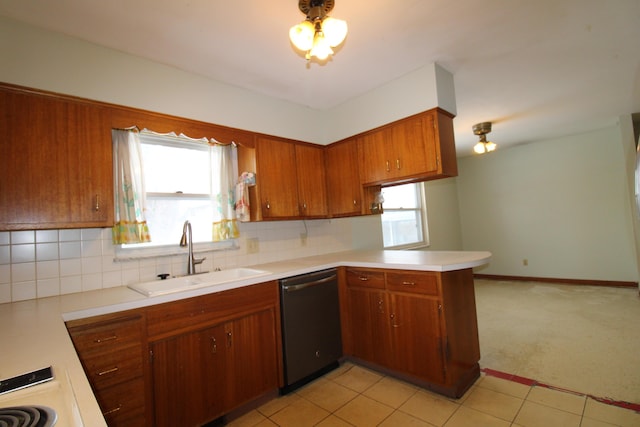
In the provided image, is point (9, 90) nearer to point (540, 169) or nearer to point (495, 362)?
point (495, 362)

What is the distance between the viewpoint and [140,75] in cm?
212

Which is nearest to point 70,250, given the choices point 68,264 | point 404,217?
point 68,264

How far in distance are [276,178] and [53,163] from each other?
5.09ft

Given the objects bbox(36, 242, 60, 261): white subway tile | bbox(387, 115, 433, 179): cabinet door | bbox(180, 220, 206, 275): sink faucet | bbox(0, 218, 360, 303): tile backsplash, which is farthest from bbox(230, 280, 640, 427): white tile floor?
bbox(387, 115, 433, 179): cabinet door

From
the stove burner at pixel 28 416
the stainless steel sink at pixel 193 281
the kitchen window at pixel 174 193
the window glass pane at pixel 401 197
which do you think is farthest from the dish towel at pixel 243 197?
the window glass pane at pixel 401 197

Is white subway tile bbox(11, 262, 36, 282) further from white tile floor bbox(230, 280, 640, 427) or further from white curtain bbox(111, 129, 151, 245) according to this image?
white tile floor bbox(230, 280, 640, 427)

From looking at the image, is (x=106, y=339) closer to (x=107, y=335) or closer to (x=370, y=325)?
(x=107, y=335)

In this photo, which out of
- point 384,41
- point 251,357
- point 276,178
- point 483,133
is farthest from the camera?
point 483,133

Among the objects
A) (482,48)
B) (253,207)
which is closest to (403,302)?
(253,207)

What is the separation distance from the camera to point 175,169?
8.01 feet

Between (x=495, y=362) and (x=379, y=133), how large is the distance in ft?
7.29

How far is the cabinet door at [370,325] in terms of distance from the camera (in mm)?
2338

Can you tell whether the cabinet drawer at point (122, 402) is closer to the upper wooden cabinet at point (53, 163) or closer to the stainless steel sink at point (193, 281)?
the stainless steel sink at point (193, 281)

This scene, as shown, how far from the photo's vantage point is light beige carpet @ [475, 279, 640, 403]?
2.18 meters
